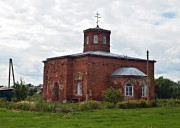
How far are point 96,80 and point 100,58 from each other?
9.32 ft

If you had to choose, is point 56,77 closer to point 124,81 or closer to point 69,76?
point 69,76

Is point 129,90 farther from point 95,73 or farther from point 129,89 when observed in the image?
point 95,73

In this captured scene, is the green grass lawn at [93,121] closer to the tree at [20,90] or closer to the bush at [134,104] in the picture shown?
the bush at [134,104]

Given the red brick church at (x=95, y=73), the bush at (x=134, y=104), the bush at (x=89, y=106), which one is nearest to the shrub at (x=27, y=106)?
the bush at (x=89, y=106)

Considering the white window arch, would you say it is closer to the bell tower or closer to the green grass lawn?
the bell tower

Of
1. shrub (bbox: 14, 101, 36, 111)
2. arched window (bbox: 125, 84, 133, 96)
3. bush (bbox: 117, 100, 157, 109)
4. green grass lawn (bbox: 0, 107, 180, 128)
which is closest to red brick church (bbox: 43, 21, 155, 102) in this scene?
arched window (bbox: 125, 84, 133, 96)

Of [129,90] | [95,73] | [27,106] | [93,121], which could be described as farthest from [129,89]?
[93,121]

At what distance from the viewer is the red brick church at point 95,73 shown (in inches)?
1628

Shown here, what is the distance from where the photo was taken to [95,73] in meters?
42.2

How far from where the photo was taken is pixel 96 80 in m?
42.2

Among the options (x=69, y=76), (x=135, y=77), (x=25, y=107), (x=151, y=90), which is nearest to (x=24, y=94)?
(x=25, y=107)

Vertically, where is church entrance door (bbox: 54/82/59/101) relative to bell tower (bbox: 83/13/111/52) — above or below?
below

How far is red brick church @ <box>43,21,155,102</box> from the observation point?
41344mm

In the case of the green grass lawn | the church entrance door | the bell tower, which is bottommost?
the green grass lawn
